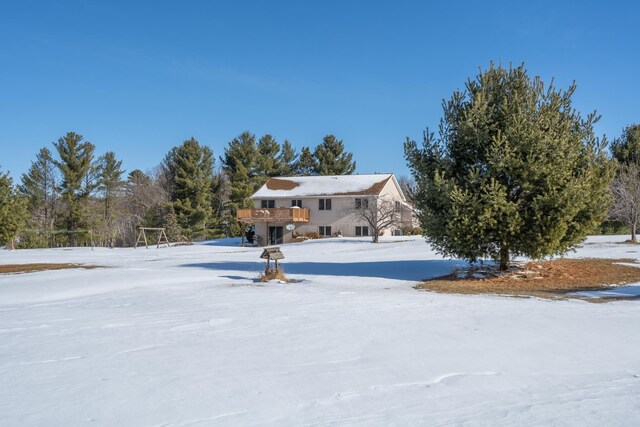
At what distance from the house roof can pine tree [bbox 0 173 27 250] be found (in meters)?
20.7

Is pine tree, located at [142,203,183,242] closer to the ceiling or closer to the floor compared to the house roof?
closer to the floor

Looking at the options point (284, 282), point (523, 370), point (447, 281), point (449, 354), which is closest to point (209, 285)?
point (284, 282)

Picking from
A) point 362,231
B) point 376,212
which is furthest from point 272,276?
point 362,231

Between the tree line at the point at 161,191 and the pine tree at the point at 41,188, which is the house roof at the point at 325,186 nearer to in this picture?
the tree line at the point at 161,191

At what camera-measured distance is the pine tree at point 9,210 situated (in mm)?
34594

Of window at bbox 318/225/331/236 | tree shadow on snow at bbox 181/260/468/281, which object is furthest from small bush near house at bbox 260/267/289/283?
window at bbox 318/225/331/236

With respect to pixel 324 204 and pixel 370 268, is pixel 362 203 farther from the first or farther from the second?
pixel 370 268

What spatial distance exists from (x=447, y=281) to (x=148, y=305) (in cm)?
1049

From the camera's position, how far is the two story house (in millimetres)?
45594

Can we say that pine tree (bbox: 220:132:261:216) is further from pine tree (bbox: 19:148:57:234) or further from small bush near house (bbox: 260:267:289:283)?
small bush near house (bbox: 260:267:289:283)

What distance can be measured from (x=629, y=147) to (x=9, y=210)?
53.0 m

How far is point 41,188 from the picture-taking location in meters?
53.9

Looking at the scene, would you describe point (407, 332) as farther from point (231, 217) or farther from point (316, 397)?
point (231, 217)

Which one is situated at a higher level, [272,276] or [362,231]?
[362,231]
